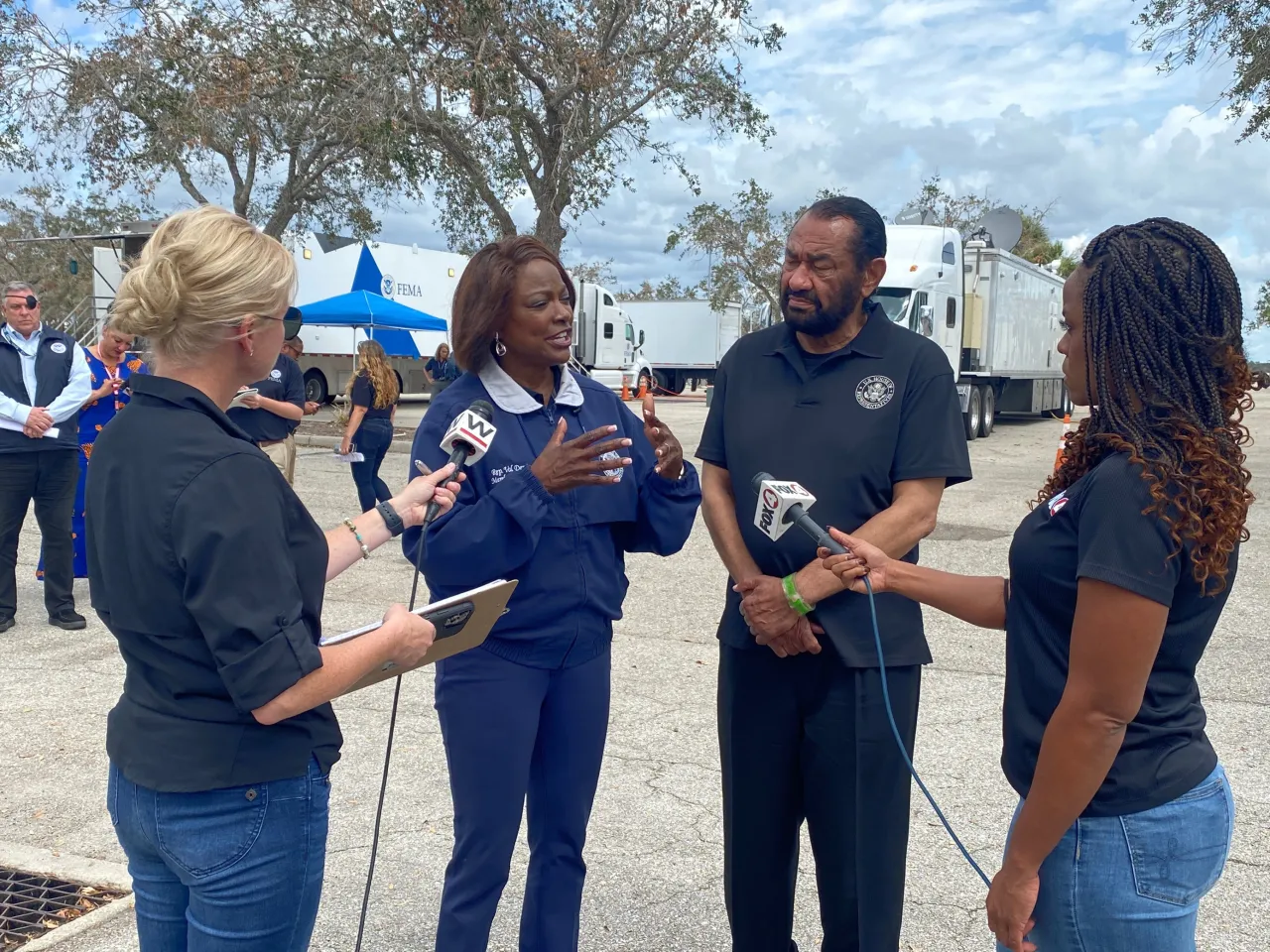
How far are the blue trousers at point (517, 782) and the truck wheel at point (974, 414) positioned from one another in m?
18.0

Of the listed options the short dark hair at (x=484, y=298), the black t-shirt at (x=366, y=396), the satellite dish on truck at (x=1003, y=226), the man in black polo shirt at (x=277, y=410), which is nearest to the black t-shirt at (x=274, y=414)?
the man in black polo shirt at (x=277, y=410)

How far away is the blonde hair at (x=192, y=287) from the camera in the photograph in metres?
1.73

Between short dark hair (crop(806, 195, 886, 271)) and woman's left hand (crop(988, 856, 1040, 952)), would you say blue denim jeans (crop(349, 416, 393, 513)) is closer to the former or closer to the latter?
short dark hair (crop(806, 195, 886, 271))

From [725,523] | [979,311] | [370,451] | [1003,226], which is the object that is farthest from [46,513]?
[1003,226]

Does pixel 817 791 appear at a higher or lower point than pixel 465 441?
lower

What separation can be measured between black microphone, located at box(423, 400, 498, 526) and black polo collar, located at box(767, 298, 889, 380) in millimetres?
865

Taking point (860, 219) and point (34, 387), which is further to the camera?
point (34, 387)

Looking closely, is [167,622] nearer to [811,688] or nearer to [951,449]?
[811,688]

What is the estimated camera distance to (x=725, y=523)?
2.87 m

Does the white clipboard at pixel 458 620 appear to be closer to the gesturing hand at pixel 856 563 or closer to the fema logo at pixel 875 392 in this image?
the gesturing hand at pixel 856 563

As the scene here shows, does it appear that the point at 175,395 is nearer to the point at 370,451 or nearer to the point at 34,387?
the point at 34,387

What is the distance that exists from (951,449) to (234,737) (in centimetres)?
185

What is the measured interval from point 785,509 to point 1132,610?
844mm

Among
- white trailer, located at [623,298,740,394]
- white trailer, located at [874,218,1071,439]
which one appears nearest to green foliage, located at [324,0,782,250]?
white trailer, located at [874,218,1071,439]
